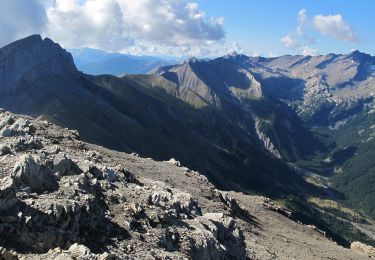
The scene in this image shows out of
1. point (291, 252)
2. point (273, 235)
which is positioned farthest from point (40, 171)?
point (273, 235)

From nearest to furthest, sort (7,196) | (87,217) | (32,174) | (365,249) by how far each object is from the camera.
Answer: (7,196), (87,217), (32,174), (365,249)

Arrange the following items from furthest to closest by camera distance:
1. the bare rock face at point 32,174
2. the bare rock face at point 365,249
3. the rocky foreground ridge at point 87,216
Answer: the bare rock face at point 365,249 → the bare rock face at point 32,174 → the rocky foreground ridge at point 87,216

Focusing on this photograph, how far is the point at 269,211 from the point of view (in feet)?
278

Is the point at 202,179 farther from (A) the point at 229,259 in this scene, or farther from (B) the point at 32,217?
(B) the point at 32,217

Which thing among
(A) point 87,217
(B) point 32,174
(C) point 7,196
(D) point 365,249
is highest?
(D) point 365,249

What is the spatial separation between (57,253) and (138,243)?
701 cm

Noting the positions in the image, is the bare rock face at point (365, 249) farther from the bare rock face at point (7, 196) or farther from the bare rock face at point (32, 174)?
the bare rock face at point (7, 196)

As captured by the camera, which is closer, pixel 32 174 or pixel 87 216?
pixel 87 216

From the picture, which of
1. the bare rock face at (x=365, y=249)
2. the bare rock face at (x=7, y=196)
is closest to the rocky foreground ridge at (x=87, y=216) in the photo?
the bare rock face at (x=7, y=196)

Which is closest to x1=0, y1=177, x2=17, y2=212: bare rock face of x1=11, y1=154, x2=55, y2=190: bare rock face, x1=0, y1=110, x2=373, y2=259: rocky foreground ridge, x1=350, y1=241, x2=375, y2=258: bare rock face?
x1=0, y1=110, x2=373, y2=259: rocky foreground ridge

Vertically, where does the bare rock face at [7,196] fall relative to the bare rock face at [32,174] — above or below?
below

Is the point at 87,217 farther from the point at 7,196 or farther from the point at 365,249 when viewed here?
the point at 365,249

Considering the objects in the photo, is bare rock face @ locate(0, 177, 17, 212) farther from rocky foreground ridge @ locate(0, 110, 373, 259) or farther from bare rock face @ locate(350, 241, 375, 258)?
bare rock face @ locate(350, 241, 375, 258)

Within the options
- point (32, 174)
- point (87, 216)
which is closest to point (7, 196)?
point (32, 174)
